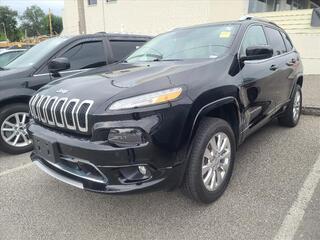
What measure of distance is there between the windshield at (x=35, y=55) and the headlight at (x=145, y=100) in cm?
277

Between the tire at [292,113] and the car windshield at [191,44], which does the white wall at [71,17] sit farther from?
the car windshield at [191,44]

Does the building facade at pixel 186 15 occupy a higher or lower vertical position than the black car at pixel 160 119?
higher

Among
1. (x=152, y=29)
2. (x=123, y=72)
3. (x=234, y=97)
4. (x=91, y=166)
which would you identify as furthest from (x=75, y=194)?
(x=152, y=29)

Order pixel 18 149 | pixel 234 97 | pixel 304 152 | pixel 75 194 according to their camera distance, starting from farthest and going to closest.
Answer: pixel 18 149, pixel 304 152, pixel 75 194, pixel 234 97

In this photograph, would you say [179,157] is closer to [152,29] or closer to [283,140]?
[283,140]

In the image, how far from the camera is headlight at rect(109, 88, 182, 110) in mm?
2480

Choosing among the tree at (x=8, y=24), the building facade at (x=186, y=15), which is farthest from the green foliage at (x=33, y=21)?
the building facade at (x=186, y=15)

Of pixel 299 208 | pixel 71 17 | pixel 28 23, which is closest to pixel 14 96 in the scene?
pixel 299 208

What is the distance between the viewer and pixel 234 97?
3.16 metres

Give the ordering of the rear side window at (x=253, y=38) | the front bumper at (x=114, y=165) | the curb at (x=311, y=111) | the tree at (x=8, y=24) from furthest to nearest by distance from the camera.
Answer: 1. the tree at (x=8, y=24)
2. the curb at (x=311, y=111)
3. the rear side window at (x=253, y=38)
4. the front bumper at (x=114, y=165)

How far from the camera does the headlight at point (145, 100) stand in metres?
2.48

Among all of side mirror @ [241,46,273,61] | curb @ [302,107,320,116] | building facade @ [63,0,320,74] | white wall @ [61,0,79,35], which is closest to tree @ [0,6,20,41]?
white wall @ [61,0,79,35]

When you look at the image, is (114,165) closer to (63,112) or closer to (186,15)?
(63,112)

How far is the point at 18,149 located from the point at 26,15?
9409cm
